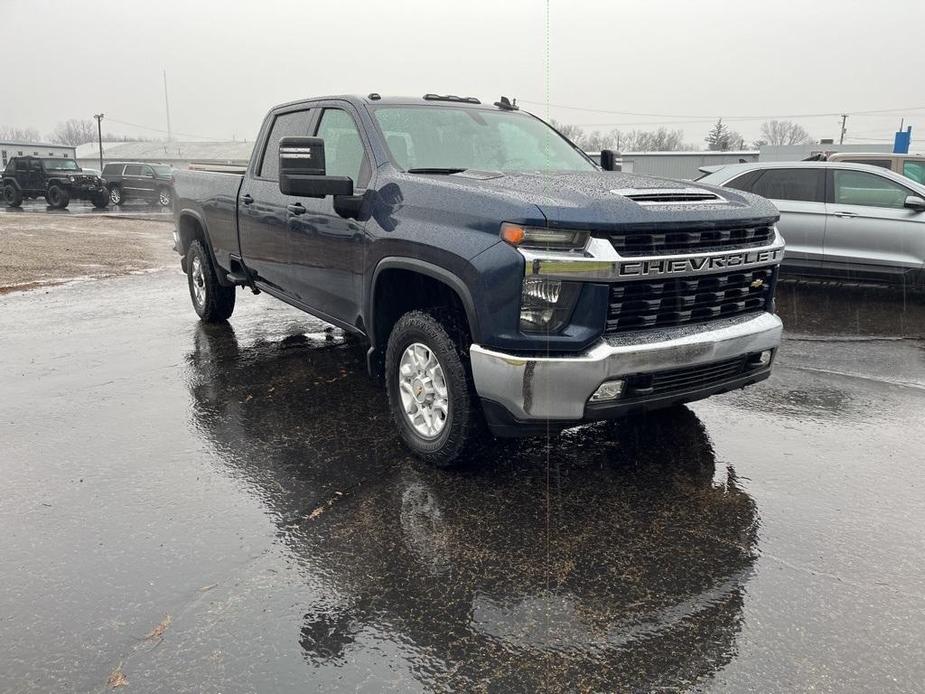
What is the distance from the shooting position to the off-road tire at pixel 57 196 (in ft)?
86.8

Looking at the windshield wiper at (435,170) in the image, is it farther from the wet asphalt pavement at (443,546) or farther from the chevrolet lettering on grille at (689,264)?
the wet asphalt pavement at (443,546)

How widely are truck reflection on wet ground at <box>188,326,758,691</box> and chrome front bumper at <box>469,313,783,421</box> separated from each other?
570 mm

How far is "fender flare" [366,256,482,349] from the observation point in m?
3.40

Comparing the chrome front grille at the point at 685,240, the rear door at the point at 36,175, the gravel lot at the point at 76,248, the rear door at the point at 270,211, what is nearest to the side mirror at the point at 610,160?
the chrome front grille at the point at 685,240

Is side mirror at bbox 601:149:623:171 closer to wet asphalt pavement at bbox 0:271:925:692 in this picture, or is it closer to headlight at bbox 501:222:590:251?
wet asphalt pavement at bbox 0:271:925:692

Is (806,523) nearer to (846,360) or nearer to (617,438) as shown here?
(617,438)

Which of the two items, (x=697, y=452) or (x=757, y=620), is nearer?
(x=757, y=620)

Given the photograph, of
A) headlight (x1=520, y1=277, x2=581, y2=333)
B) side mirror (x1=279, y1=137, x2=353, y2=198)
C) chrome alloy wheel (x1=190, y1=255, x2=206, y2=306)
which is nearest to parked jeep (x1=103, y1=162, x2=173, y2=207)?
chrome alloy wheel (x1=190, y1=255, x2=206, y2=306)

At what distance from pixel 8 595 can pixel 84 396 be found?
261 cm

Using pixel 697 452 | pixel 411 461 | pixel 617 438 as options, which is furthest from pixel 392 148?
pixel 697 452

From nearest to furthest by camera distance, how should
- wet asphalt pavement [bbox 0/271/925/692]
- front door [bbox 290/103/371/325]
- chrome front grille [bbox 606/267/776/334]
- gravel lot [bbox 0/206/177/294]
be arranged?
wet asphalt pavement [bbox 0/271/925/692]
chrome front grille [bbox 606/267/776/334]
front door [bbox 290/103/371/325]
gravel lot [bbox 0/206/177/294]

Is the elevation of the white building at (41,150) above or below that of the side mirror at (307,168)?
above

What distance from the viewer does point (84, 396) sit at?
5.16m

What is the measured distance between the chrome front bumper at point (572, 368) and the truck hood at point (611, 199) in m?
0.55
